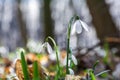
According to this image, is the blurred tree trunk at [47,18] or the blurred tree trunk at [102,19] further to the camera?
the blurred tree trunk at [47,18]

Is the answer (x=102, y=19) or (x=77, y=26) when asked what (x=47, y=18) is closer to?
(x=102, y=19)

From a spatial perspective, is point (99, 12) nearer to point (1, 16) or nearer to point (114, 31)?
point (114, 31)

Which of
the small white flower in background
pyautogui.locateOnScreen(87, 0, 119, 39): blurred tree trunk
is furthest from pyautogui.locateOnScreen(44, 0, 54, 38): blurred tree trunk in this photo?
the small white flower in background

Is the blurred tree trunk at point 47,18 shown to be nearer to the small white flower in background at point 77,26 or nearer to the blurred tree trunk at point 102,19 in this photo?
the blurred tree trunk at point 102,19

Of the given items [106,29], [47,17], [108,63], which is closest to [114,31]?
[106,29]

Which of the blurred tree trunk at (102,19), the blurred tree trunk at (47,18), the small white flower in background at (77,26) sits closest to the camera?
the small white flower in background at (77,26)

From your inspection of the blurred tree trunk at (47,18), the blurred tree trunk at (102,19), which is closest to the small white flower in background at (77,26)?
the blurred tree trunk at (102,19)

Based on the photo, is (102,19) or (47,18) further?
(47,18)

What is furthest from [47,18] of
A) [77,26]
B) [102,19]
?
[77,26]
